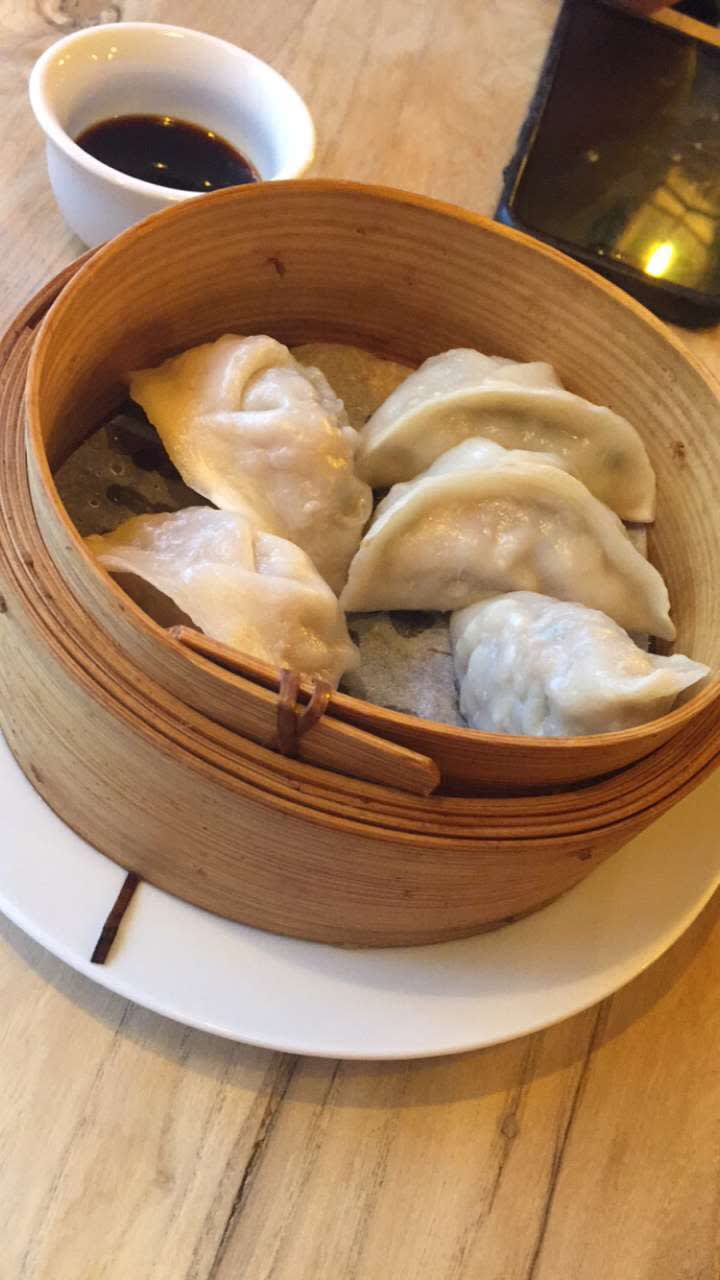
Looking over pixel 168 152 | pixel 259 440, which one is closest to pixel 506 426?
pixel 259 440

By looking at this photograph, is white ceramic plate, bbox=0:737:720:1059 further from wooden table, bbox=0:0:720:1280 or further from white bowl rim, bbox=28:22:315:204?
white bowl rim, bbox=28:22:315:204

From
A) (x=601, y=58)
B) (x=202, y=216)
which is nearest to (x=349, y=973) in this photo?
(x=202, y=216)

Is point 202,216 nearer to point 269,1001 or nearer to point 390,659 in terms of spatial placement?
point 390,659

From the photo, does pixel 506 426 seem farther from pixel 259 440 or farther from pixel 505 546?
pixel 259 440

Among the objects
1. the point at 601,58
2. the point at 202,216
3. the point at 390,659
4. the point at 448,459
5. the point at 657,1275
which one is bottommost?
the point at 657,1275

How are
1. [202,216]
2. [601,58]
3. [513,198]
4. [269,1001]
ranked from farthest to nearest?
[601,58], [513,198], [202,216], [269,1001]

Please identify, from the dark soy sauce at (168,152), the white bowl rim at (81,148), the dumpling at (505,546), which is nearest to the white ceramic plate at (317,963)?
the dumpling at (505,546)

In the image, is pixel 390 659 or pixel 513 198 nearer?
pixel 390 659

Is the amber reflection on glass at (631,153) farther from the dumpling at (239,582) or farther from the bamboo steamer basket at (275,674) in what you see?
the dumpling at (239,582)
